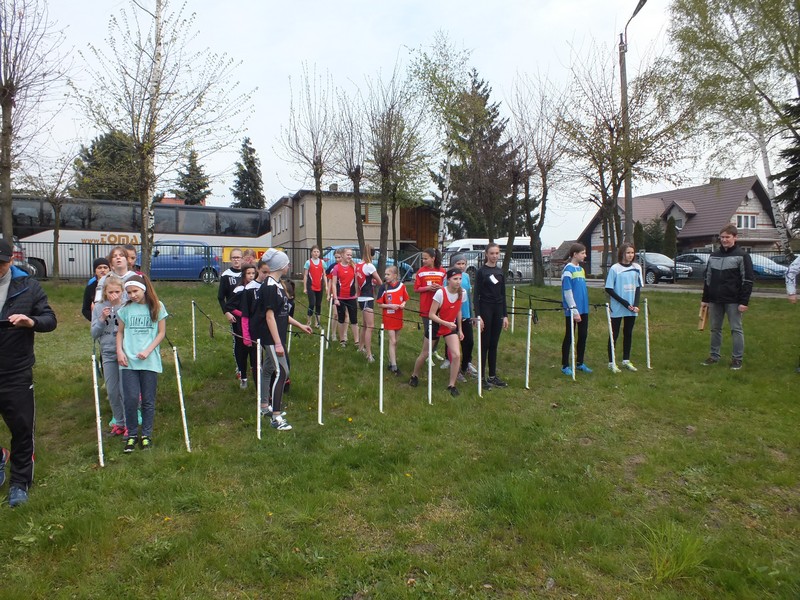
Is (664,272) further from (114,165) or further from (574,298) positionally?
(114,165)

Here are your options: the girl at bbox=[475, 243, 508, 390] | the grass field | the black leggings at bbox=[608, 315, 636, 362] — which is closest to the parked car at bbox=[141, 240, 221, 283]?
the grass field

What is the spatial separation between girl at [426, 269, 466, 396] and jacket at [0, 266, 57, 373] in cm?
A: 408

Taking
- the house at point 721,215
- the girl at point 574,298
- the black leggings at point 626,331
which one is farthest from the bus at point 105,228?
the house at point 721,215

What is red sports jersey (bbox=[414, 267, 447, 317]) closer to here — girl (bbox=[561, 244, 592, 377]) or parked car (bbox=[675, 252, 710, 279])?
girl (bbox=[561, 244, 592, 377])

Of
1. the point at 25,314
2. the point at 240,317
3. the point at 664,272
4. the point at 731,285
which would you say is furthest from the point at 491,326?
the point at 664,272

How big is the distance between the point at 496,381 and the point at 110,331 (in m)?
4.80

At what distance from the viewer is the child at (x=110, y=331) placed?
5.09 meters

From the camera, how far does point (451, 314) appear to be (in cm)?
686

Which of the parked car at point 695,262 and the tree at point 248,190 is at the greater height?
the tree at point 248,190

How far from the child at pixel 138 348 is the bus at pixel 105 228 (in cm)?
1467

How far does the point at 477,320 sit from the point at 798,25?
15.4 meters

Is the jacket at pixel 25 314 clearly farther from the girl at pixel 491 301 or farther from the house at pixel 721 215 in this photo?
the house at pixel 721 215

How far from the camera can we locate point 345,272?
898cm

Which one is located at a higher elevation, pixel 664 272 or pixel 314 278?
pixel 314 278
